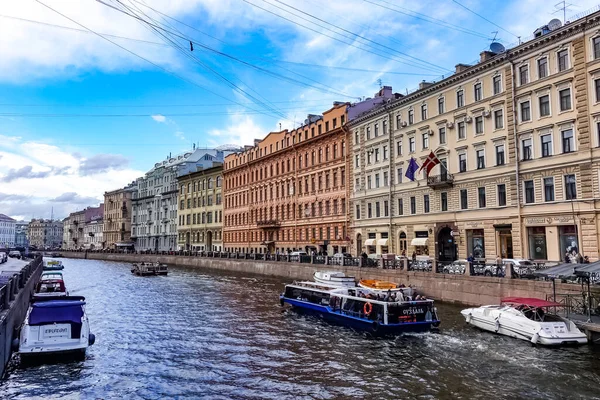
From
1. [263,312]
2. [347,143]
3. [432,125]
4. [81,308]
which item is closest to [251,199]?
[347,143]

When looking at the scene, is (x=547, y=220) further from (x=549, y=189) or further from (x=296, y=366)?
(x=296, y=366)

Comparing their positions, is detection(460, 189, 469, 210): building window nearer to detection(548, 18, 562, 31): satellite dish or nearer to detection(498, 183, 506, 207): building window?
detection(498, 183, 506, 207): building window

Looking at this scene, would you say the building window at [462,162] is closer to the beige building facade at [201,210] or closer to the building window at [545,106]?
the building window at [545,106]

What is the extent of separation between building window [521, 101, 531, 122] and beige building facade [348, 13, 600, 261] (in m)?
0.07

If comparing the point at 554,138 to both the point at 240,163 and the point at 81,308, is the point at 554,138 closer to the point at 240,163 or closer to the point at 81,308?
the point at 81,308

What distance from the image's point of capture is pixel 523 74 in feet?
112

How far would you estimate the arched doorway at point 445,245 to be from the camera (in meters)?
40.6

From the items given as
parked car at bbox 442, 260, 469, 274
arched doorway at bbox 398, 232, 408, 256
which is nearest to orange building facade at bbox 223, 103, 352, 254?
arched doorway at bbox 398, 232, 408, 256

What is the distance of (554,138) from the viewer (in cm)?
3189

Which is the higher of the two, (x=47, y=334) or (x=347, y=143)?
(x=347, y=143)

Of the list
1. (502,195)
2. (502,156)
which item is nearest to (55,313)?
(502,195)

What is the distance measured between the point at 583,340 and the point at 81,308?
1827 cm

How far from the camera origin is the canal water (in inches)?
523

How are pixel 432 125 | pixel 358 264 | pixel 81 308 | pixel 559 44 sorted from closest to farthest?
pixel 81 308 < pixel 559 44 < pixel 358 264 < pixel 432 125
